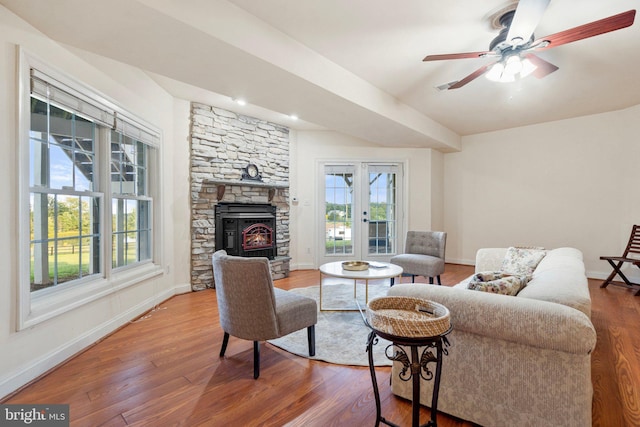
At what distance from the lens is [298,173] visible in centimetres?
564

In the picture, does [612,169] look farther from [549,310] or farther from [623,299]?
[549,310]

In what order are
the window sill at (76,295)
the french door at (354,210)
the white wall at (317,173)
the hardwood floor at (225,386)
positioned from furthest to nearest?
the french door at (354,210) < the white wall at (317,173) < the window sill at (76,295) < the hardwood floor at (225,386)

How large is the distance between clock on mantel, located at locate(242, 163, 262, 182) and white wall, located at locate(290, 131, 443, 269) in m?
0.87

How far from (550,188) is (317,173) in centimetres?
403

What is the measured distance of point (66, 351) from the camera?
2301 millimetres

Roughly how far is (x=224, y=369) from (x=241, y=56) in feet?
7.84

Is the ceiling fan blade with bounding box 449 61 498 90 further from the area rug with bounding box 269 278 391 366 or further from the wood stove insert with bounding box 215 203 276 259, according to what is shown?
the wood stove insert with bounding box 215 203 276 259

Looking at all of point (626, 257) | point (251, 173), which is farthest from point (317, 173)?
point (626, 257)

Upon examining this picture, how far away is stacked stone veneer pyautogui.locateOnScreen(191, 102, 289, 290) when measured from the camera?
4.21 metres

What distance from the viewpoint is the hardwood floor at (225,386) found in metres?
A: 1.67

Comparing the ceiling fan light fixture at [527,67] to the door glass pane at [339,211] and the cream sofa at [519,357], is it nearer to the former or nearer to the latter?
the cream sofa at [519,357]

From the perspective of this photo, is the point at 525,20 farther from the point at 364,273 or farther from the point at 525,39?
the point at 364,273

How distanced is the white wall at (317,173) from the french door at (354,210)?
164 mm

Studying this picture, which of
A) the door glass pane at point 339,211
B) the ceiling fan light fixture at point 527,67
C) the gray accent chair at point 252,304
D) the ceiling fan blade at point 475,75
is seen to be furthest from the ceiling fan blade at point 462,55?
the door glass pane at point 339,211
